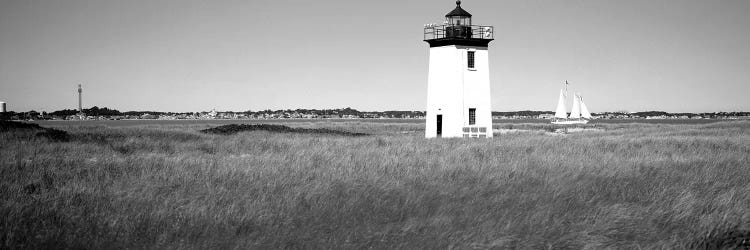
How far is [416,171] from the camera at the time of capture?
13438 millimetres

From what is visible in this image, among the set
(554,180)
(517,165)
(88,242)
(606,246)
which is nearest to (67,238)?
(88,242)

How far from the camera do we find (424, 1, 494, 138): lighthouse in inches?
1268

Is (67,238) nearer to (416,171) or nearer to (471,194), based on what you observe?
(471,194)

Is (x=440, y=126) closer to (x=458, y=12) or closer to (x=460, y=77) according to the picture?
(x=460, y=77)

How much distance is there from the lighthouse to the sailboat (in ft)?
220

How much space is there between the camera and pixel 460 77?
3222 centimetres

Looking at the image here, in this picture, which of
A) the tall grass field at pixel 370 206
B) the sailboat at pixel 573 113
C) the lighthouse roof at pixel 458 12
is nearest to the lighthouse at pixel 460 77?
the lighthouse roof at pixel 458 12

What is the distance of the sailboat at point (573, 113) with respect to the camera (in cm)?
9669

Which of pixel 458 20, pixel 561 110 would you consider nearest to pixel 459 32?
pixel 458 20

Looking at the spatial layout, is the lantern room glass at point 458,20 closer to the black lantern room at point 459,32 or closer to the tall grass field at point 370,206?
the black lantern room at point 459,32

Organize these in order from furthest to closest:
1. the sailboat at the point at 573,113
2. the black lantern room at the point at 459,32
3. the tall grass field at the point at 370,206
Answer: the sailboat at the point at 573,113 < the black lantern room at the point at 459,32 < the tall grass field at the point at 370,206

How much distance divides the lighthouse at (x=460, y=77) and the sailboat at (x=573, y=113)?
67208 mm

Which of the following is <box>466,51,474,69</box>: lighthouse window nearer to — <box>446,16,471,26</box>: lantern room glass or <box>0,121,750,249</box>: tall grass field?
<box>446,16,471,26</box>: lantern room glass

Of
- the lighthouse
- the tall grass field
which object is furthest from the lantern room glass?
the tall grass field
